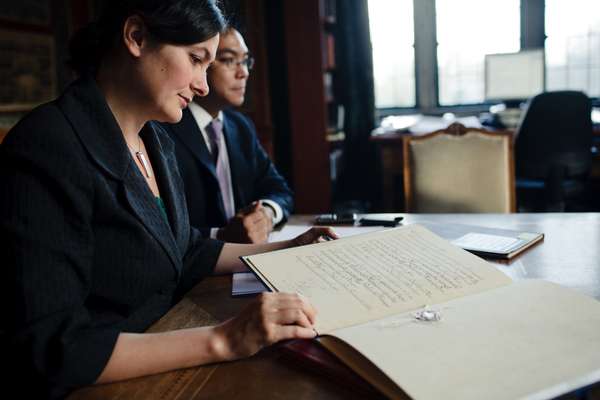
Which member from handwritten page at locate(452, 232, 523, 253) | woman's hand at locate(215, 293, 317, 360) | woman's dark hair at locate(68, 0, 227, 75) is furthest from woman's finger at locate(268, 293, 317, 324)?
handwritten page at locate(452, 232, 523, 253)

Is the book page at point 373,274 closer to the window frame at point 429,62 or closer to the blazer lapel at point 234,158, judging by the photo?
the blazer lapel at point 234,158

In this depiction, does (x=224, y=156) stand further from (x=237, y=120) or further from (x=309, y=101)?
(x=309, y=101)

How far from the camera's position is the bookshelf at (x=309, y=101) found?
13.0ft

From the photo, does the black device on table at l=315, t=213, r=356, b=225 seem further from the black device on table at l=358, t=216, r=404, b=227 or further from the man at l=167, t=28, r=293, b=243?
the man at l=167, t=28, r=293, b=243

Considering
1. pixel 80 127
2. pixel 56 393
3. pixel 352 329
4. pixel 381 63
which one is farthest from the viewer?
pixel 381 63

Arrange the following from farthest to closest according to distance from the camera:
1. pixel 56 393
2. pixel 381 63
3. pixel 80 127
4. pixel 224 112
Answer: pixel 381 63, pixel 224 112, pixel 80 127, pixel 56 393

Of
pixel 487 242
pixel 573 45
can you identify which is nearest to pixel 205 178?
pixel 487 242

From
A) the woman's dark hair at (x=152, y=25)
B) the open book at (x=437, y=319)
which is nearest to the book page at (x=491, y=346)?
the open book at (x=437, y=319)

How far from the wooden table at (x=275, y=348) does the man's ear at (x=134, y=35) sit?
479mm

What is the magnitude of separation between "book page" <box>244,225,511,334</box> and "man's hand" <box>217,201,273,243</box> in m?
0.38

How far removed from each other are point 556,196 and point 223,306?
300 centimetres

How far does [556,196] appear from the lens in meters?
3.54

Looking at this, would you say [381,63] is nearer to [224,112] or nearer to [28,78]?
[28,78]

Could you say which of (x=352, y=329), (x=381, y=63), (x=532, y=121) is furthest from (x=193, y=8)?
(x=381, y=63)
